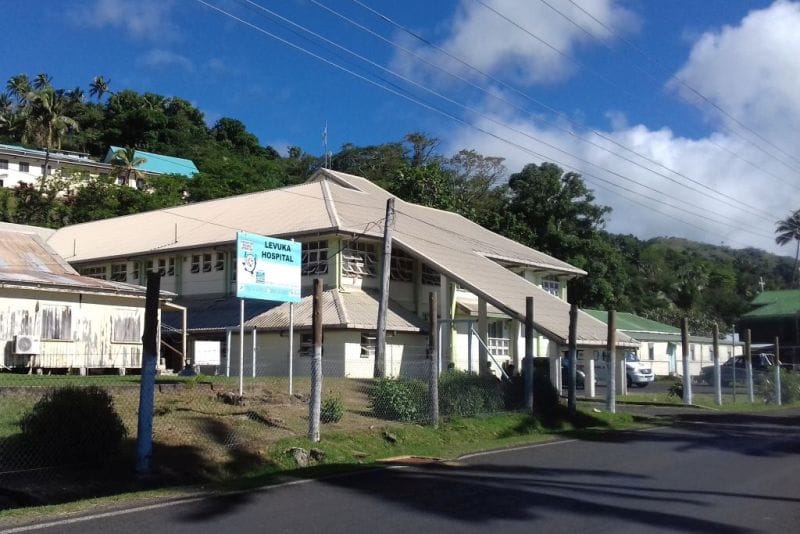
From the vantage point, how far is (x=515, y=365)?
100 feet

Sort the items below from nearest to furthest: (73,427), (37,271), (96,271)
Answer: (73,427), (37,271), (96,271)

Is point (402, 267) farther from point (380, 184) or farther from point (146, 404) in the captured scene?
point (380, 184)

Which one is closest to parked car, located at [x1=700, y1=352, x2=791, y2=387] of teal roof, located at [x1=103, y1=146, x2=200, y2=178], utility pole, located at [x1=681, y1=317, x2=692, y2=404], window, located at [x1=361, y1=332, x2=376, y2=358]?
utility pole, located at [x1=681, y1=317, x2=692, y2=404]

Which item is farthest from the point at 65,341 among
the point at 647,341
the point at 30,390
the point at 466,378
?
the point at 647,341

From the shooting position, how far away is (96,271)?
127ft

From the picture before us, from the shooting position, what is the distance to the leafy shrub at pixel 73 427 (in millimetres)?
11562

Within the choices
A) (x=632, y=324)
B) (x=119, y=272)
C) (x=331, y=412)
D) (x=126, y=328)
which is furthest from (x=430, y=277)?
(x=632, y=324)

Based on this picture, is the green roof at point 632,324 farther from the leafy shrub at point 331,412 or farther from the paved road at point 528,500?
the paved road at point 528,500

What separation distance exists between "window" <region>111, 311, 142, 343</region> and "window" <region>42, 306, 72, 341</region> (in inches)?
60.8

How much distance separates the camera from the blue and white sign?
677 inches

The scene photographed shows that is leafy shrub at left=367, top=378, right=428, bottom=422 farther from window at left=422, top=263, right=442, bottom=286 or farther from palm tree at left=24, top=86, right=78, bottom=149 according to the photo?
palm tree at left=24, top=86, right=78, bottom=149

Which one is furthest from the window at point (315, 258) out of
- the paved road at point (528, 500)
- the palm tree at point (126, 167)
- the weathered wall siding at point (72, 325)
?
the palm tree at point (126, 167)

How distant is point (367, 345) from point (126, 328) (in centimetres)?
792

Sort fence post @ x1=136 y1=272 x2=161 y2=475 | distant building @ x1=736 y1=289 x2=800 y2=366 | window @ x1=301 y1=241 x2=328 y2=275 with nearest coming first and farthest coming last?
fence post @ x1=136 y1=272 x2=161 y2=475 < window @ x1=301 y1=241 x2=328 y2=275 < distant building @ x1=736 y1=289 x2=800 y2=366
